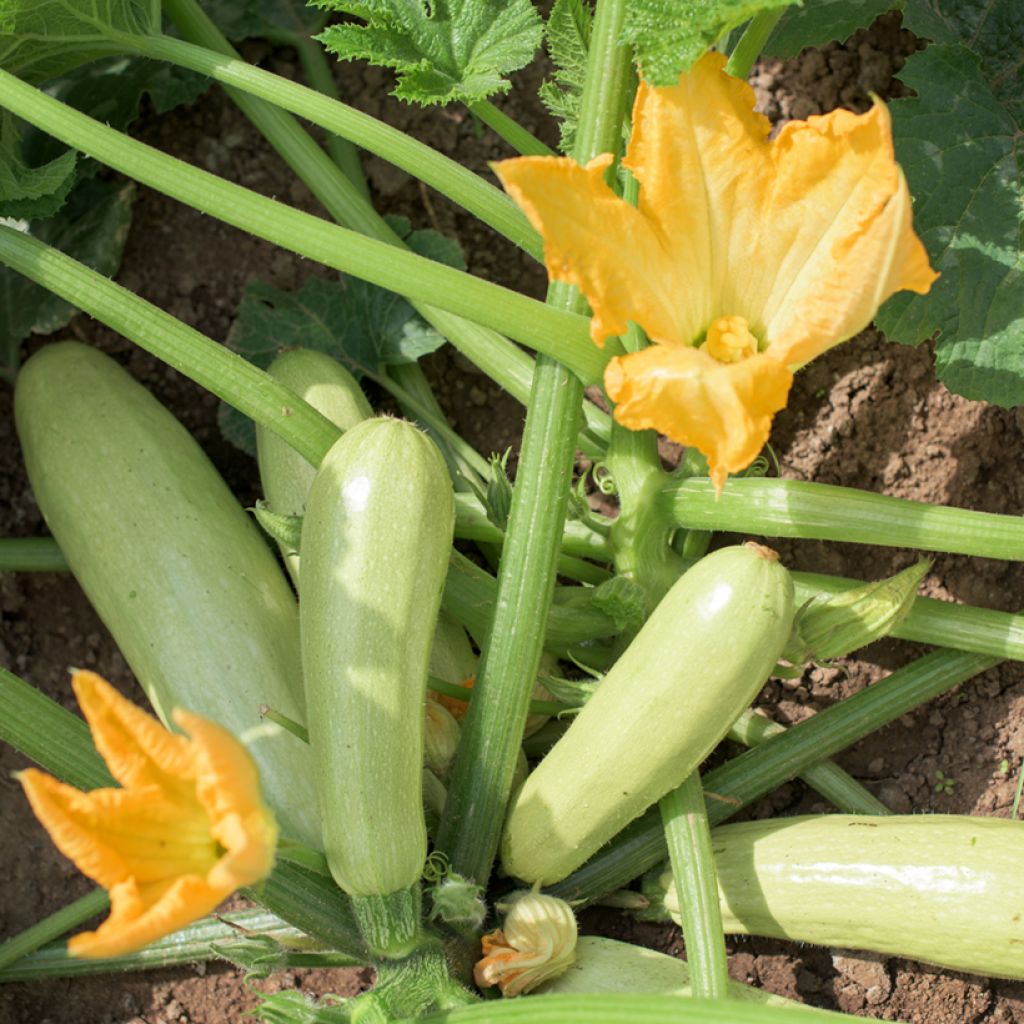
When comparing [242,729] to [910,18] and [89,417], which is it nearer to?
[89,417]

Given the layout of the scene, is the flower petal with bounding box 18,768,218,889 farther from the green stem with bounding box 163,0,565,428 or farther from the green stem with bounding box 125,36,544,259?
the green stem with bounding box 163,0,565,428

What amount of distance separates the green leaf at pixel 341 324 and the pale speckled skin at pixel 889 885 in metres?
1.14

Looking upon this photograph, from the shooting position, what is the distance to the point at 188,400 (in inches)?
113

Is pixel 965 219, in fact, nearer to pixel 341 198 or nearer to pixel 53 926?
pixel 341 198

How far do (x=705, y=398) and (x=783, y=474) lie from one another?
1008mm

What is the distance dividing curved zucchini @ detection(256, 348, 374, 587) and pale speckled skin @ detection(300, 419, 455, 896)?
369 mm

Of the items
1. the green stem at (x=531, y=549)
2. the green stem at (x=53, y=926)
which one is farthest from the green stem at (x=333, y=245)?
the green stem at (x=53, y=926)

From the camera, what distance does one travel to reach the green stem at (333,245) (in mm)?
2006

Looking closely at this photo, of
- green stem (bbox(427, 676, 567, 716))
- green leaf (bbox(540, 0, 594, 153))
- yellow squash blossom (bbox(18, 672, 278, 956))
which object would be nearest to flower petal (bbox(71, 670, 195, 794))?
yellow squash blossom (bbox(18, 672, 278, 956))

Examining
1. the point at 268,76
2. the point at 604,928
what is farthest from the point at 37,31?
the point at 604,928

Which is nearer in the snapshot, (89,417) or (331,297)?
(89,417)

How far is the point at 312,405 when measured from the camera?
7.97 feet

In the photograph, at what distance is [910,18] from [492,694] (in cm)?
138

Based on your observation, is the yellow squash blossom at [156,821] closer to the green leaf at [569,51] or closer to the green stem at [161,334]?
the green stem at [161,334]
